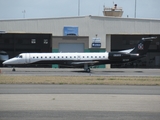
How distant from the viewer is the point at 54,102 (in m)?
11.5

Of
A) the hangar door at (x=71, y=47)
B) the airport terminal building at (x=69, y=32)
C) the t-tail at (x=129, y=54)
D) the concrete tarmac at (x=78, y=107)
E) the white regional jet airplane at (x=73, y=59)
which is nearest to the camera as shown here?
the concrete tarmac at (x=78, y=107)

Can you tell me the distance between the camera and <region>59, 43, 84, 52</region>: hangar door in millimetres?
46625

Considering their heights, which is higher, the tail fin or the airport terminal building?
the airport terminal building

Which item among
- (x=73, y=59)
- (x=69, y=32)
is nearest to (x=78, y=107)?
(x=73, y=59)

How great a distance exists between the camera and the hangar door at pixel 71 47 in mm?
46625

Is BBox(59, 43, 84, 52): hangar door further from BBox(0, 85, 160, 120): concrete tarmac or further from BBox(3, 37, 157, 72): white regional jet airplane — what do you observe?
BBox(0, 85, 160, 120): concrete tarmac

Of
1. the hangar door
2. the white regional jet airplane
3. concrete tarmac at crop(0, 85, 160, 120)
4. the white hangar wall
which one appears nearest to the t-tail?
the white regional jet airplane

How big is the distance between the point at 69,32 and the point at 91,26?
3525 mm

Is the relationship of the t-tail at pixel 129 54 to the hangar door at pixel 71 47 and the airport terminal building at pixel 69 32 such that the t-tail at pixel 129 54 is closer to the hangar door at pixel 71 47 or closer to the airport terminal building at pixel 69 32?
the airport terminal building at pixel 69 32

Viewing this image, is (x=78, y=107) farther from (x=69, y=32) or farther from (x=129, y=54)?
(x=69, y=32)

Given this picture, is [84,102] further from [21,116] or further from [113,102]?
[21,116]

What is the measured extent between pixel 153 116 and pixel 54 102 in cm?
389

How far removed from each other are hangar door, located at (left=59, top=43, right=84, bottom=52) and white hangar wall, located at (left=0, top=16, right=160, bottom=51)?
1.43 meters

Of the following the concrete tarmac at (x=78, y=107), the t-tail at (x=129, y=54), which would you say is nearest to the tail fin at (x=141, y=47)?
the t-tail at (x=129, y=54)
